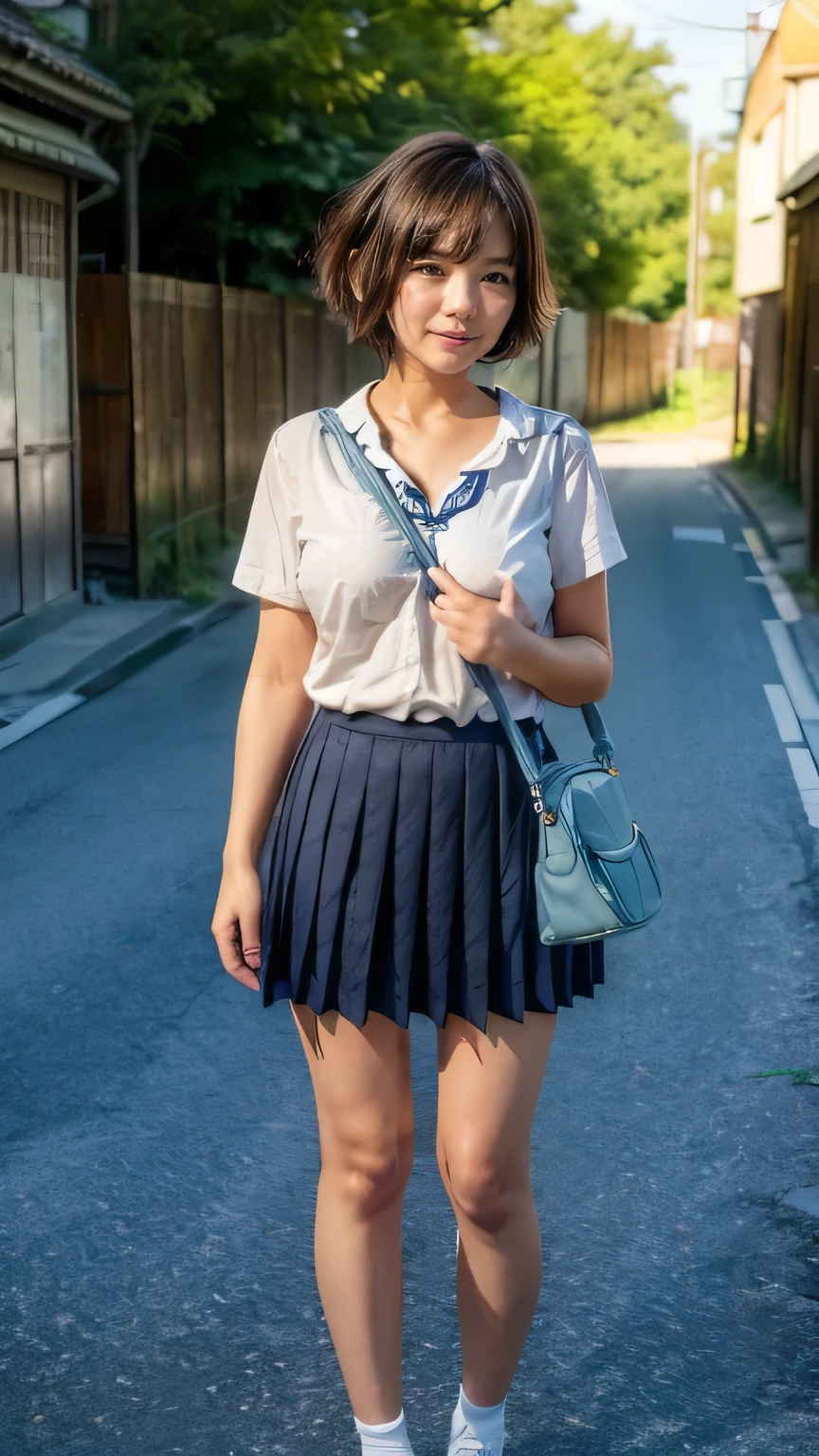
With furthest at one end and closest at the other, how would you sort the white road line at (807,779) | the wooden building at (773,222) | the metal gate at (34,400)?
the wooden building at (773,222)
the metal gate at (34,400)
the white road line at (807,779)

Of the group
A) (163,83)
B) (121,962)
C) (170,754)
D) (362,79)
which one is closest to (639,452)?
(362,79)

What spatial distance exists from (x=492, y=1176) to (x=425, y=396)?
44.9 inches

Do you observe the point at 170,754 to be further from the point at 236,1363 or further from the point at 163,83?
the point at 163,83

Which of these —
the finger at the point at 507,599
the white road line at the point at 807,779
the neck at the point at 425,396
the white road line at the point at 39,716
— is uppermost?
the neck at the point at 425,396

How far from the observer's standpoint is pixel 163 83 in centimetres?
1330

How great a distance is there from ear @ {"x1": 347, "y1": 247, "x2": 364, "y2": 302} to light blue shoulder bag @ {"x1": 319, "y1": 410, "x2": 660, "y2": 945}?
0.24 meters

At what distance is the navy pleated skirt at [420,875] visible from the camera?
2.28m

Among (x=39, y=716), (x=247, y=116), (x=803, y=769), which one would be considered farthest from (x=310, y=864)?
(x=247, y=116)

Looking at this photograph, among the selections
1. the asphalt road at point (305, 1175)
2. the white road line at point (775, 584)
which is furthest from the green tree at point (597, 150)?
the asphalt road at point (305, 1175)

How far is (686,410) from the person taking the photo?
4694 cm

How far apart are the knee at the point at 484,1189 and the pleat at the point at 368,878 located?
0.84 feet

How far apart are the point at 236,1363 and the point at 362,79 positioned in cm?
1397

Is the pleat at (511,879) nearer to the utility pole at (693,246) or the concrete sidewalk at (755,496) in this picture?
the concrete sidewalk at (755,496)

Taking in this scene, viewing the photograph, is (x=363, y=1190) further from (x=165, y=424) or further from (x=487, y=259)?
(x=165, y=424)
